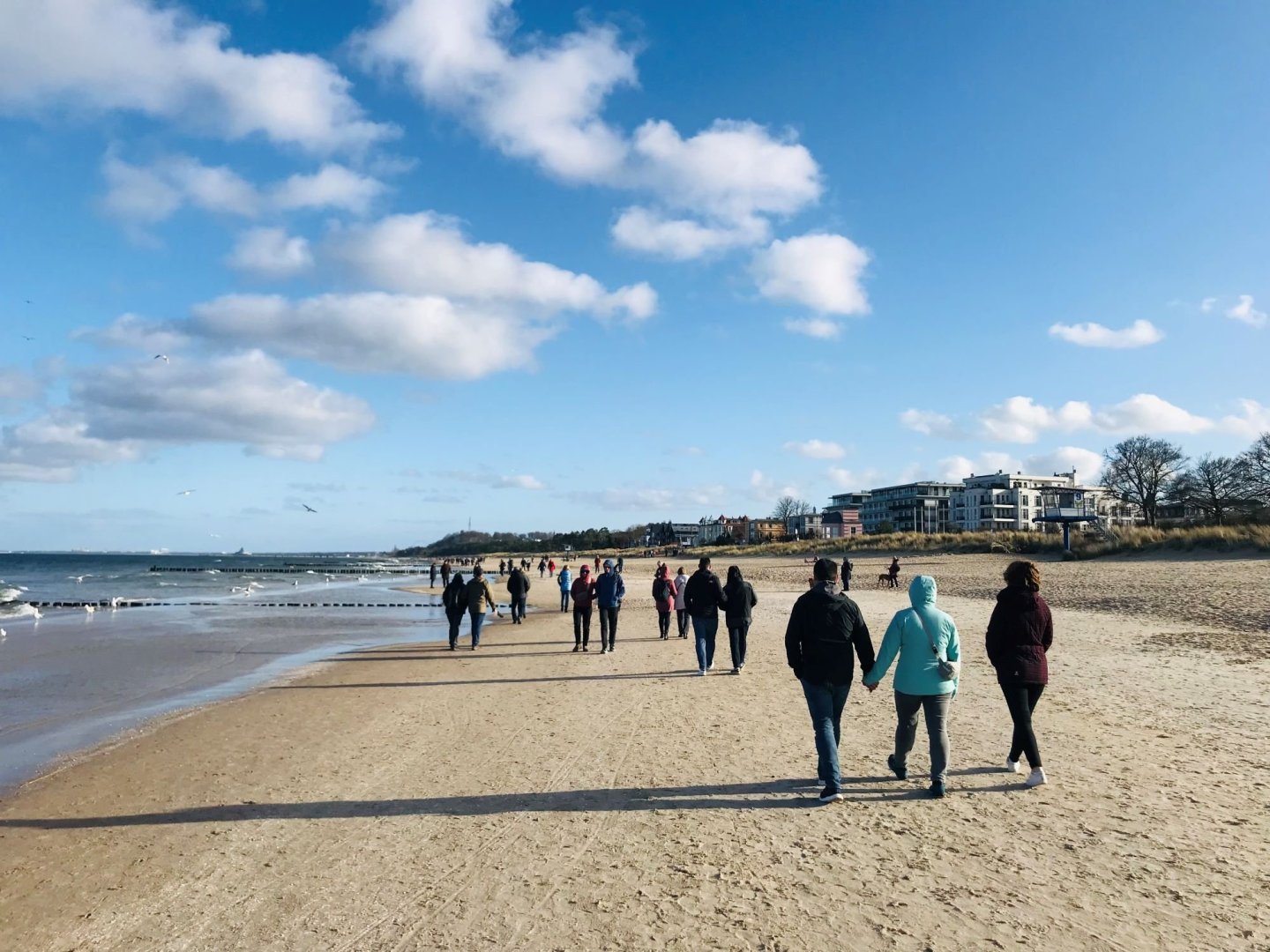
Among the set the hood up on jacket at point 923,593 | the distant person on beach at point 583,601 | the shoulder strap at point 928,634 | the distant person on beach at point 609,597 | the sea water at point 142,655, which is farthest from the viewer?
the distant person on beach at point 583,601

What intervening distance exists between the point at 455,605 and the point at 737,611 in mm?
7411

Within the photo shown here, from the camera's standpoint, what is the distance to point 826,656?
20.9ft

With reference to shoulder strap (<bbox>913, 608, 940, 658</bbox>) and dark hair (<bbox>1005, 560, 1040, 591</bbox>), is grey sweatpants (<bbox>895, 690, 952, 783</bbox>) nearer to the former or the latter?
shoulder strap (<bbox>913, 608, 940, 658</bbox>)

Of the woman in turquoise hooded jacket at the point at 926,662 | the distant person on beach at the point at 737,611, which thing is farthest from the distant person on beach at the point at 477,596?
the woman in turquoise hooded jacket at the point at 926,662

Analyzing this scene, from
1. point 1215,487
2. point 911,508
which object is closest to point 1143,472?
point 1215,487

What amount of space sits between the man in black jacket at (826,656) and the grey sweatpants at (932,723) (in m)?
0.49

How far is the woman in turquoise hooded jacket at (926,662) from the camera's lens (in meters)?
6.39

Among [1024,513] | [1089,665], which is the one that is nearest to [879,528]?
[1024,513]

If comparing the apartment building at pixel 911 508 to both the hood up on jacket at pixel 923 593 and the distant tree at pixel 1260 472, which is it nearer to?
the distant tree at pixel 1260 472

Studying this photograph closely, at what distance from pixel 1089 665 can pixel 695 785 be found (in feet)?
30.0

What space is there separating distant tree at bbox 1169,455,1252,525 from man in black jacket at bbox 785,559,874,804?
7033 centimetres

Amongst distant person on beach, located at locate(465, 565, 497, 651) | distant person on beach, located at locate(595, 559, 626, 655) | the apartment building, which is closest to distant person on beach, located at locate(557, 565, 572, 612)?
distant person on beach, located at locate(465, 565, 497, 651)

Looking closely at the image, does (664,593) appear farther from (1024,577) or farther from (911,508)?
(911,508)

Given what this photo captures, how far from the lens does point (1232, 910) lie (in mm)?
4461
